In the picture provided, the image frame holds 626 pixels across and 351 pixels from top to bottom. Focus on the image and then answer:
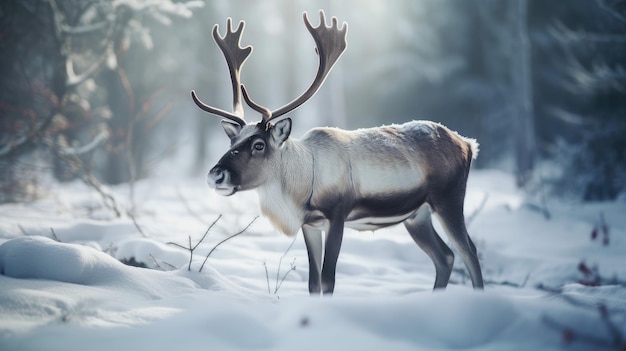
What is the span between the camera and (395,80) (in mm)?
17828

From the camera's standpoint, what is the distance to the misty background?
29.6ft

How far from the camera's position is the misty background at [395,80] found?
29.6 ft

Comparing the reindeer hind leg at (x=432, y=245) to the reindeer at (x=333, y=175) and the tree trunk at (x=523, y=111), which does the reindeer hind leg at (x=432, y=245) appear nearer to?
the reindeer at (x=333, y=175)

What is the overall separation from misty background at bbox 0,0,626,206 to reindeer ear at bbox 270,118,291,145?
4707mm

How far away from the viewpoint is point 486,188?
470 inches

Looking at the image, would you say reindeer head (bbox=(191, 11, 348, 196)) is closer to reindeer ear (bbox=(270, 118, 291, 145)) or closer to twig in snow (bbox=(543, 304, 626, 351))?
reindeer ear (bbox=(270, 118, 291, 145))

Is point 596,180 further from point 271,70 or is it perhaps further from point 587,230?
point 271,70

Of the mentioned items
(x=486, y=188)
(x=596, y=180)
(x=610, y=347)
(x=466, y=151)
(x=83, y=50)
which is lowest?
(x=486, y=188)

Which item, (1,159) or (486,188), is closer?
(1,159)

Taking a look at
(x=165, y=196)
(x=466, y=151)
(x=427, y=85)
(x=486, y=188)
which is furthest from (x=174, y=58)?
(x=466, y=151)

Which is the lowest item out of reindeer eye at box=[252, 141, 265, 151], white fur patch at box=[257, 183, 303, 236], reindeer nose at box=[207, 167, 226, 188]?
white fur patch at box=[257, 183, 303, 236]

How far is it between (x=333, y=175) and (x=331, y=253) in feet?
1.78

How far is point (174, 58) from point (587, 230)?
47.2 ft

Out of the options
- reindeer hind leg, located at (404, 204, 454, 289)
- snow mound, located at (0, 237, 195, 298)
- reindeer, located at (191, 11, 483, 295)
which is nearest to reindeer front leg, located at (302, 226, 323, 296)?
reindeer, located at (191, 11, 483, 295)
